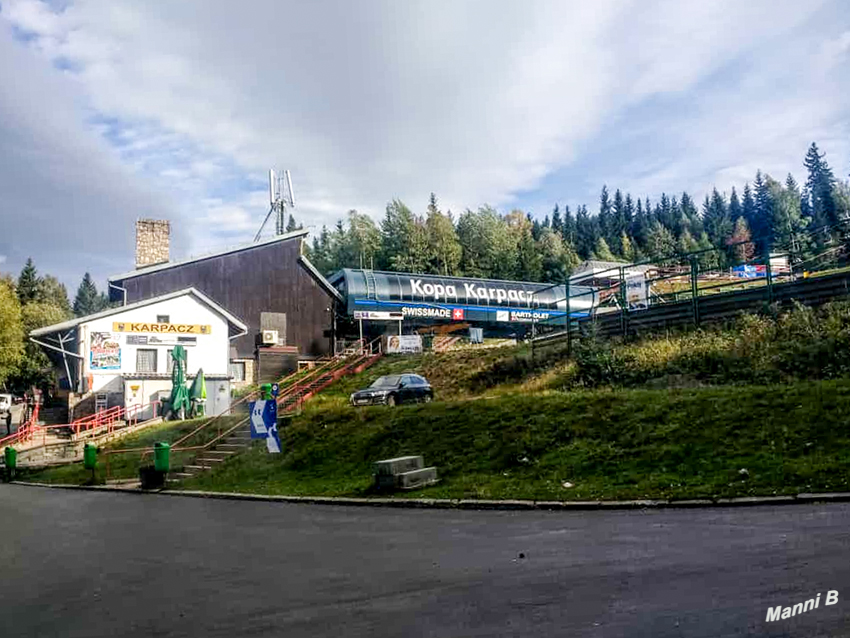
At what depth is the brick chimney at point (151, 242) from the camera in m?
48.0

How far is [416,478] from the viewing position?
14727 mm

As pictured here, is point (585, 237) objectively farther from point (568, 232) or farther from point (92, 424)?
point (92, 424)

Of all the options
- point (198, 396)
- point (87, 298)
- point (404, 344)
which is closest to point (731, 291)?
point (198, 396)

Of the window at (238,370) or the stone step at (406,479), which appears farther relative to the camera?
the window at (238,370)

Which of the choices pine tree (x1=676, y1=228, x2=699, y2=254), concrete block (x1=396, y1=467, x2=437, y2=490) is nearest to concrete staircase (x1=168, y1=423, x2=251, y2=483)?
concrete block (x1=396, y1=467, x2=437, y2=490)

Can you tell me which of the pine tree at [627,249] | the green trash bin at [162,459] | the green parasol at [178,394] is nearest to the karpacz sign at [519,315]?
the green parasol at [178,394]

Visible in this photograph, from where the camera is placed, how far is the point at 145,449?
25.3 meters

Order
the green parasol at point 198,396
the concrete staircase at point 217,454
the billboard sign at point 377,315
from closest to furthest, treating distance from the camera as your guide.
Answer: the concrete staircase at point 217,454, the green parasol at point 198,396, the billboard sign at point 377,315

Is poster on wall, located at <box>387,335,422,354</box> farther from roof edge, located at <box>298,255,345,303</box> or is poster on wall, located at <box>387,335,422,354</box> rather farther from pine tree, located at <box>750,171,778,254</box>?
pine tree, located at <box>750,171,778,254</box>

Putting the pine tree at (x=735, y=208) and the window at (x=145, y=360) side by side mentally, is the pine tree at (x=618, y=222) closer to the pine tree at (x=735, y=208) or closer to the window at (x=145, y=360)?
the pine tree at (x=735, y=208)

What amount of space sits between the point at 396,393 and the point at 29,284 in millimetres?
75849

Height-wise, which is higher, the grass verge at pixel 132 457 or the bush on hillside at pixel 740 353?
the bush on hillside at pixel 740 353

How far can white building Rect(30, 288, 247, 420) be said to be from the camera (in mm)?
36781

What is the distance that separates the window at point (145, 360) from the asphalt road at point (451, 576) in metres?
28.7
